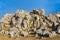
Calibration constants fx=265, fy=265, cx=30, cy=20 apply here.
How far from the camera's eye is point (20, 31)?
318ft

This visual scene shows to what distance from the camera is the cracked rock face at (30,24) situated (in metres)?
93.2

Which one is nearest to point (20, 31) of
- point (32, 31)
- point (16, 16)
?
point (32, 31)

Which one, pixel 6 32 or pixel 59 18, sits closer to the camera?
pixel 6 32

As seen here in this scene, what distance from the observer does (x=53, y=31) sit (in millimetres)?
91250

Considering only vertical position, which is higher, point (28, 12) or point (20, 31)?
point (28, 12)

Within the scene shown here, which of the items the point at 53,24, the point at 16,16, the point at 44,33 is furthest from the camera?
the point at 16,16

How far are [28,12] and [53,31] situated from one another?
22515 millimetres

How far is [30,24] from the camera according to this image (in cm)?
10238

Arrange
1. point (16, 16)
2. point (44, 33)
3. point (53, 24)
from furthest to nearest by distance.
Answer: point (16, 16)
point (53, 24)
point (44, 33)

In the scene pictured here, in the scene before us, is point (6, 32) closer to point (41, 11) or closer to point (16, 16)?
point (16, 16)

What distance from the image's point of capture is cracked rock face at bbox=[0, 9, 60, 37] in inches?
3671

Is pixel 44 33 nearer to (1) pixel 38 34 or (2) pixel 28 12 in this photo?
(1) pixel 38 34

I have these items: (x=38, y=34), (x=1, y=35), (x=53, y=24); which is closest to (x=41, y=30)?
(x=38, y=34)

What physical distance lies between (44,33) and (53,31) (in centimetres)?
318
